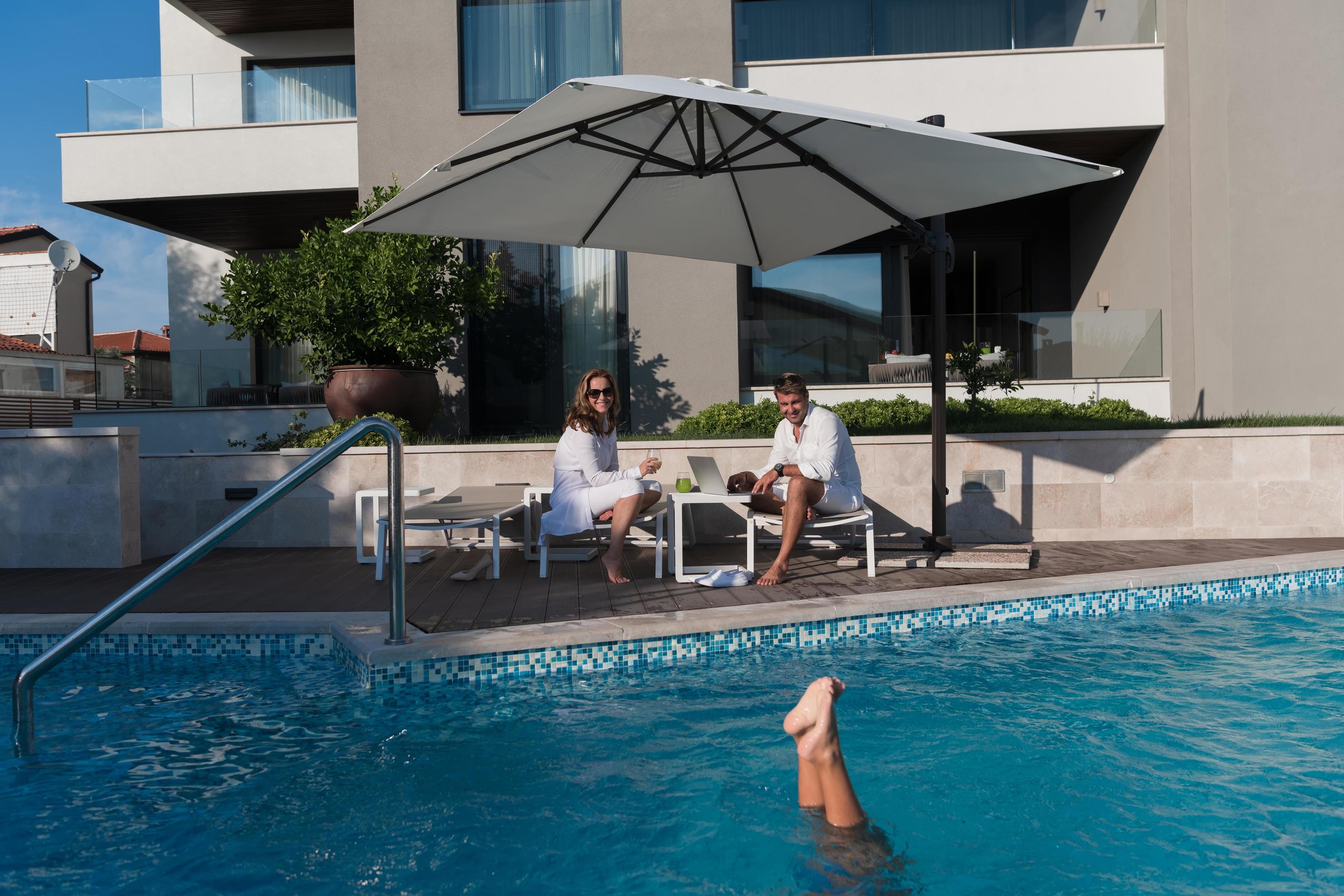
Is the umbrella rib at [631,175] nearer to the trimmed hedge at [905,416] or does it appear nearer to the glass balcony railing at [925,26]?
the trimmed hedge at [905,416]

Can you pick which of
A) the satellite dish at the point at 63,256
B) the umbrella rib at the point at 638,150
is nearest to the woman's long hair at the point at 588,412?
the umbrella rib at the point at 638,150

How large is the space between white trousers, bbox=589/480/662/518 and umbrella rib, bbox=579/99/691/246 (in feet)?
6.43

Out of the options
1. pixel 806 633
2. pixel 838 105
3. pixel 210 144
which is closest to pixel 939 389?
pixel 806 633

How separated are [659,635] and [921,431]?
5312 millimetres

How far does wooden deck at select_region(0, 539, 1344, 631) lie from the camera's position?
519 centimetres

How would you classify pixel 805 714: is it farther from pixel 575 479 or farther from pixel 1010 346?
pixel 1010 346

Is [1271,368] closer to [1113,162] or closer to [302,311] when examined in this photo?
[1113,162]

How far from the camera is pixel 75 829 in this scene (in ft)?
10.1

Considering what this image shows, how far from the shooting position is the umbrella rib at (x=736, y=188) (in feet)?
18.8

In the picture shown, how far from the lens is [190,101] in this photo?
13.2m

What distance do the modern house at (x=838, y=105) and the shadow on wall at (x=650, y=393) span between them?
30mm

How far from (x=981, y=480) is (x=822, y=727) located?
563 cm

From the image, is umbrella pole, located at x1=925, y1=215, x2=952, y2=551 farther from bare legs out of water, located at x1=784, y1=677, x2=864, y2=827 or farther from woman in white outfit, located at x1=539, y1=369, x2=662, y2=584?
bare legs out of water, located at x1=784, y1=677, x2=864, y2=827

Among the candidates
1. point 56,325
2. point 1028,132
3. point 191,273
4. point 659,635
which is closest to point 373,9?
point 191,273
